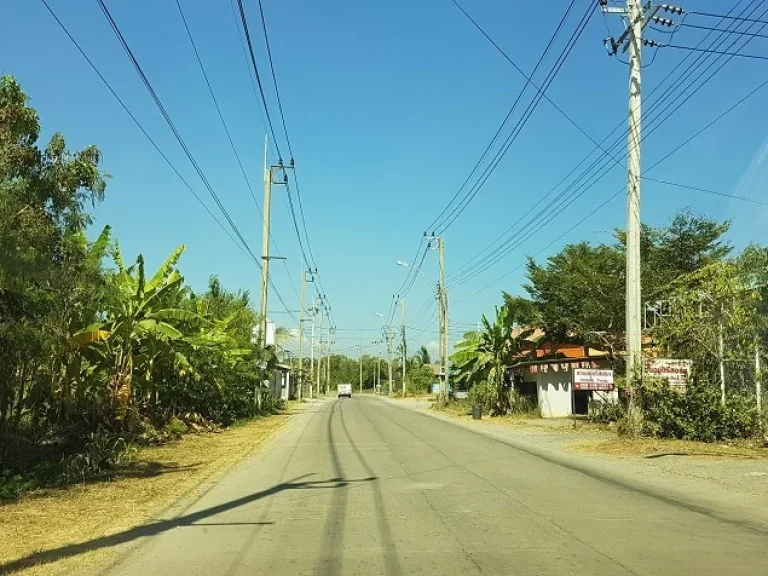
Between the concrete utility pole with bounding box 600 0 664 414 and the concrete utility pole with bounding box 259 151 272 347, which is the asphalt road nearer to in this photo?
the concrete utility pole with bounding box 600 0 664 414

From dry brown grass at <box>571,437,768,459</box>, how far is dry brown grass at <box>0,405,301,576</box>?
31.6 ft

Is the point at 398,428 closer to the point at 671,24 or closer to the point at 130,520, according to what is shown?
the point at 671,24

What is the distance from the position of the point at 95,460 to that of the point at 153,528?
5700mm

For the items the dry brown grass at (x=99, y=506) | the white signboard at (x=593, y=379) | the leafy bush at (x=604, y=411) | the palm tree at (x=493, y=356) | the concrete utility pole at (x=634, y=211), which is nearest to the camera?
the dry brown grass at (x=99, y=506)

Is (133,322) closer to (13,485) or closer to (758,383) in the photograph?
(13,485)

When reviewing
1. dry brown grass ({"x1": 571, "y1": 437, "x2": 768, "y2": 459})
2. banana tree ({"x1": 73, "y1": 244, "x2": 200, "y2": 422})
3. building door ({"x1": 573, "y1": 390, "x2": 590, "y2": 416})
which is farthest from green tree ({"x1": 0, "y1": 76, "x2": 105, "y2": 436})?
building door ({"x1": 573, "y1": 390, "x2": 590, "y2": 416})

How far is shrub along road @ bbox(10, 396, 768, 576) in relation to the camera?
279 inches

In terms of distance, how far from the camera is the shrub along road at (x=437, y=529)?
7086 millimetres

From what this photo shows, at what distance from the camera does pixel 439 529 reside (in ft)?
29.0

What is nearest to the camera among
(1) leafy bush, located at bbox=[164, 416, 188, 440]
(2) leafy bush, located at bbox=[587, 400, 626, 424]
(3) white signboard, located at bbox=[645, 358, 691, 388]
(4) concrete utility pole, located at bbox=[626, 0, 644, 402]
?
(3) white signboard, located at bbox=[645, 358, 691, 388]

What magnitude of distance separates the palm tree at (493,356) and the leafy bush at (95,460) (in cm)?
2378

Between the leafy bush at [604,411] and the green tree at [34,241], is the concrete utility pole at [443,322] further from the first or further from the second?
the green tree at [34,241]

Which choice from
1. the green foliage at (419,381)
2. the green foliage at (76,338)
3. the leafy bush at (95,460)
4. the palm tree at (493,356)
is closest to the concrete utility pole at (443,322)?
the palm tree at (493,356)

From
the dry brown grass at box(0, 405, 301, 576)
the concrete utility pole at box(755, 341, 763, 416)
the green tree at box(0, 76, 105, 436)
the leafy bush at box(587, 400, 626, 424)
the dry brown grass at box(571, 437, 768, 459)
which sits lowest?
the dry brown grass at box(0, 405, 301, 576)
